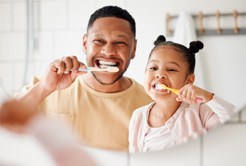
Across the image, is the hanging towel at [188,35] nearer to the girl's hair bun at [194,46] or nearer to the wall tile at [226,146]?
the girl's hair bun at [194,46]

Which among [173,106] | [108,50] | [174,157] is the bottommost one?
[174,157]

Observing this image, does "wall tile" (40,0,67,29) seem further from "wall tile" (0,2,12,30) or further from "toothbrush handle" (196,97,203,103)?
"toothbrush handle" (196,97,203,103)

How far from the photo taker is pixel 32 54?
0.77 m

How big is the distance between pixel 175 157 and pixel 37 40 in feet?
1.26

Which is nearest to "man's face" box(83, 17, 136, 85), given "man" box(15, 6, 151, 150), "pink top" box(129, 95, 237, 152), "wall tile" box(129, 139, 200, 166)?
"man" box(15, 6, 151, 150)

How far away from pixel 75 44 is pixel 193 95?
0.81 feet

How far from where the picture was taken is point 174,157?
0.82 m

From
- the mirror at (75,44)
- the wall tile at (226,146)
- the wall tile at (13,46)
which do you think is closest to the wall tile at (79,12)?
the mirror at (75,44)

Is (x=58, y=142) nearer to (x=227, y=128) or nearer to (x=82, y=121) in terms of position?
(x=82, y=121)

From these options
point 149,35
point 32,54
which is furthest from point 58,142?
point 149,35

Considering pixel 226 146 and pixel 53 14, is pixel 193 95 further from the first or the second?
pixel 53 14

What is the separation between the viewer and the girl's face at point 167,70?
2.30 feet

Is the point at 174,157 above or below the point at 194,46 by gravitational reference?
below

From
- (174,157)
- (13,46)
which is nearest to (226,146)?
(174,157)
